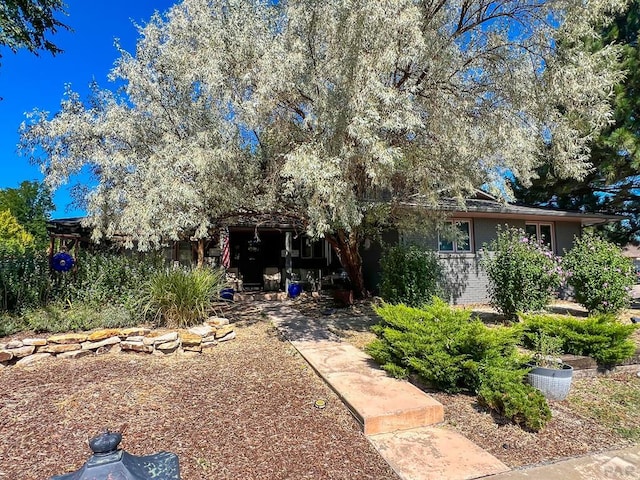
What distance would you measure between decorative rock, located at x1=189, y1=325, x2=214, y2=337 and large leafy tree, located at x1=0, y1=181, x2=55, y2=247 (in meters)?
22.7

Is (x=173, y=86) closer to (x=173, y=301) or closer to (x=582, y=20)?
(x=173, y=301)

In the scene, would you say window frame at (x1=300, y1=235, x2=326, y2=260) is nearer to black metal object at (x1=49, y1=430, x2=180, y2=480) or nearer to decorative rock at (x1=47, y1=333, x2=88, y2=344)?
decorative rock at (x1=47, y1=333, x2=88, y2=344)

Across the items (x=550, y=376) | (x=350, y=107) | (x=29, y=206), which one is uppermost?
(x=29, y=206)

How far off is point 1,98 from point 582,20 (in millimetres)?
9858

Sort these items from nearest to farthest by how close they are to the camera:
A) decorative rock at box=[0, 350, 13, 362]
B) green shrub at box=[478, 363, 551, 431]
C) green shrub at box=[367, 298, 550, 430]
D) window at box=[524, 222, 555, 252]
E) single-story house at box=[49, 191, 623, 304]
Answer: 1. green shrub at box=[478, 363, 551, 431]
2. green shrub at box=[367, 298, 550, 430]
3. decorative rock at box=[0, 350, 13, 362]
4. single-story house at box=[49, 191, 623, 304]
5. window at box=[524, 222, 555, 252]

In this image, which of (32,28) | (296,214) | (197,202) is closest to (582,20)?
(296,214)

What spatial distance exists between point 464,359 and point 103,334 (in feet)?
16.3

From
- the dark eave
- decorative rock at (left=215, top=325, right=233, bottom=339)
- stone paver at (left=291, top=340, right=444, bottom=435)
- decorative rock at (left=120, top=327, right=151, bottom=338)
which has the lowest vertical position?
stone paver at (left=291, top=340, right=444, bottom=435)

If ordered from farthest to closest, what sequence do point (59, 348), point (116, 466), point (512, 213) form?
point (512, 213) < point (59, 348) < point (116, 466)

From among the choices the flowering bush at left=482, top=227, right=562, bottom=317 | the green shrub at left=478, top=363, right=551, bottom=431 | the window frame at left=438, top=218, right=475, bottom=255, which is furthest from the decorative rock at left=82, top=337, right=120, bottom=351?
the window frame at left=438, top=218, right=475, bottom=255

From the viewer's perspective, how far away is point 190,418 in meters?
3.65

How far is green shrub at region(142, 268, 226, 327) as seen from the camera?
21.7ft

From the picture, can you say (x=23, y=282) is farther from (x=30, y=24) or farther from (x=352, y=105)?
(x=352, y=105)

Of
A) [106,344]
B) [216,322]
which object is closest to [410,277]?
[216,322]
